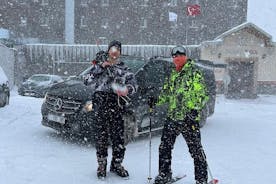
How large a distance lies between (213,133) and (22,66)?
26.8m

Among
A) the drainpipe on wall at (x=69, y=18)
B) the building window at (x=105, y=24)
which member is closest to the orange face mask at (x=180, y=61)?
the building window at (x=105, y=24)

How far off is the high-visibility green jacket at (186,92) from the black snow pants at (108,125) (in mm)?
805

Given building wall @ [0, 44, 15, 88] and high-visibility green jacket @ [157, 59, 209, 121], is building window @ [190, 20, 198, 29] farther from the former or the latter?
high-visibility green jacket @ [157, 59, 209, 121]

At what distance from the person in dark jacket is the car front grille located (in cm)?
154

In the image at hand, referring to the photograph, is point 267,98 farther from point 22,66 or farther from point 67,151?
point 67,151

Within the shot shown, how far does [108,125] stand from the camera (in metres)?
5.86

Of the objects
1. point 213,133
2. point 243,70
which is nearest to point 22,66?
point 243,70

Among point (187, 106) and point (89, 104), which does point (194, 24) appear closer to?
point (89, 104)

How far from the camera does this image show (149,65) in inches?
350

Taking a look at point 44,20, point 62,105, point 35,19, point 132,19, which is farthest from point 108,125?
point 35,19

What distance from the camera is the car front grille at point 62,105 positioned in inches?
299

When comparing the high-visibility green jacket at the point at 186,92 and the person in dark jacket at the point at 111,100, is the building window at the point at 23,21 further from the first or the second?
the high-visibility green jacket at the point at 186,92

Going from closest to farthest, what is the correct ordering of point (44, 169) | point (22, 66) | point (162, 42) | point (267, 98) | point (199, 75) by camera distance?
point (199, 75) < point (44, 169) < point (267, 98) < point (22, 66) < point (162, 42)

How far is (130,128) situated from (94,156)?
43.0 inches
